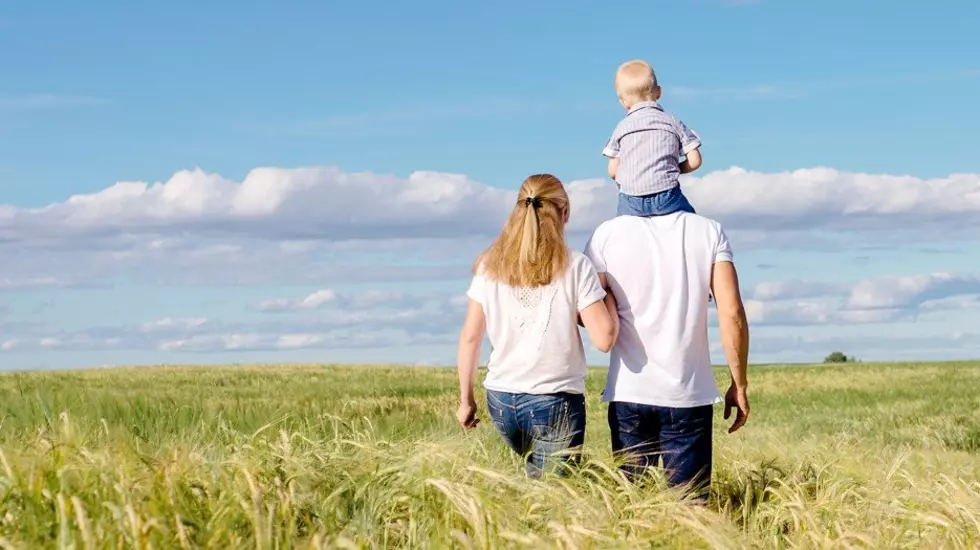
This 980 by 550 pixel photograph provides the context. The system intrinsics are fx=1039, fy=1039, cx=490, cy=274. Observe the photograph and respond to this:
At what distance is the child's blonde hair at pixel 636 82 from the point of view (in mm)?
5371

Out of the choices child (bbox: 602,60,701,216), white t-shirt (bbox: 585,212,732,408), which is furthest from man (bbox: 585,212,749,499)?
child (bbox: 602,60,701,216)

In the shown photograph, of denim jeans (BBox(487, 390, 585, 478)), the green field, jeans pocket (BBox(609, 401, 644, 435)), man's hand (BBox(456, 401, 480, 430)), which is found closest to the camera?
the green field

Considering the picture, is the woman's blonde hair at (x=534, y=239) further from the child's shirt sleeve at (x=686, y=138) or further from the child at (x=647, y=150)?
the child's shirt sleeve at (x=686, y=138)

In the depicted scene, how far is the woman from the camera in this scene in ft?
16.5

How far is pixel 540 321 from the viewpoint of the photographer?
509 centimetres

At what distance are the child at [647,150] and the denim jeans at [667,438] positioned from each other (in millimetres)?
1000

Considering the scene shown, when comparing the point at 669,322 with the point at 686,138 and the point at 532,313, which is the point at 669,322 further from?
the point at 686,138

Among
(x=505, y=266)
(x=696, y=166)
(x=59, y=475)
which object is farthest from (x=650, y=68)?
(x=59, y=475)

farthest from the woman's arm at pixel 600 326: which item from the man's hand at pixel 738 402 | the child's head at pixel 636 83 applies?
the child's head at pixel 636 83

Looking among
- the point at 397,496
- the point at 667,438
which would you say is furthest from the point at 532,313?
the point at 397,496

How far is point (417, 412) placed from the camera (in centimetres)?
1046

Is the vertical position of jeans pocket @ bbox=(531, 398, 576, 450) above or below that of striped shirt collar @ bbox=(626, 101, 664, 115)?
below

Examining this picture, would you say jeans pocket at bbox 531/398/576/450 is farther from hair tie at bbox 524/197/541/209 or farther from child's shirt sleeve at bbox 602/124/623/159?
child's shirt sleeve at bbox 602/124/623/159

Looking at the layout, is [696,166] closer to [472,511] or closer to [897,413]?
[472,511]
